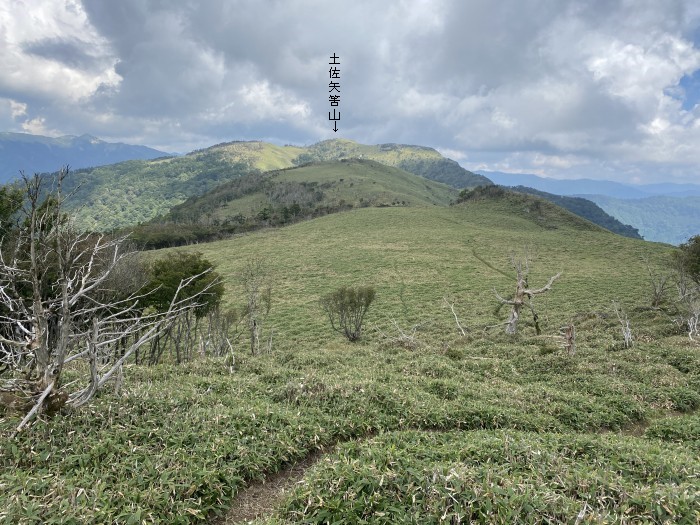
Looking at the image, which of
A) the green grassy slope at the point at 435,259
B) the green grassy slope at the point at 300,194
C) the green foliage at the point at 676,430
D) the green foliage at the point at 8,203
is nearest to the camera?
the green foliage at the point at 676,430

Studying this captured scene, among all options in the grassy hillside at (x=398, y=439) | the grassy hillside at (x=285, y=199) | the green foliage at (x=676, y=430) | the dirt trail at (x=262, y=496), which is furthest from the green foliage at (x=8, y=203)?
the grassy hillside at (x=285, y=199)

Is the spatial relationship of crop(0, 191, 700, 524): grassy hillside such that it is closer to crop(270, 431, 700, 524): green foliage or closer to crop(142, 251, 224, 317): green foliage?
crop(270, 431, 700, 524): green foliage

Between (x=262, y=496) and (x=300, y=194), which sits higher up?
(x=300, y=194)

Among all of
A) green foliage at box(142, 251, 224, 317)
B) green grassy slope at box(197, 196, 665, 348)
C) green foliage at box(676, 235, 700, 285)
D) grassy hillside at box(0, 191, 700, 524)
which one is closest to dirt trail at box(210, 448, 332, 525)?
grassy hillside at box(0, 191, 700, 524)

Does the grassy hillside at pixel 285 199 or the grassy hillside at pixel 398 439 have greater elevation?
the grassy hillside at pixel 285 199

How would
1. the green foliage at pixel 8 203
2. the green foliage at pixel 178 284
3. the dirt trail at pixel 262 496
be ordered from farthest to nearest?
1. the green foliage at pixel 178 284
2. the green foliage at pixel 8 203
3. the dirt trail at pixel 262 496

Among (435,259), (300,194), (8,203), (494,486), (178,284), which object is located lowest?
(494,486)

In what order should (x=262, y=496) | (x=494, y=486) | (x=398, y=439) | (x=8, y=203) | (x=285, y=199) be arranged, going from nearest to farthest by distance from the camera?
(x=494, y=486)
(x=262, y=496)
(x=398, y=439)
(x=8, y=203)
(x=285, y=199)

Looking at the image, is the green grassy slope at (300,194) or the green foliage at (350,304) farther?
the green grassy slope at (300,194)

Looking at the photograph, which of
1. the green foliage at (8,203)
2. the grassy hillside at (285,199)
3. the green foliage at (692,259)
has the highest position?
the grassy hillside at (285,199)

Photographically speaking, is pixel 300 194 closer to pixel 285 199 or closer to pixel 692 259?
pixel 285 199

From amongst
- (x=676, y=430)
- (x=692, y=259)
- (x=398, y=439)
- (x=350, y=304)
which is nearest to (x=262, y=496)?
(x=398, y=439)

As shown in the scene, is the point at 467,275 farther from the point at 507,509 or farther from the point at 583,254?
the point at 507,509

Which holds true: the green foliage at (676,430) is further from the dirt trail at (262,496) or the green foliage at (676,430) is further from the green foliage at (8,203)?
the green foliage at (8,203)
